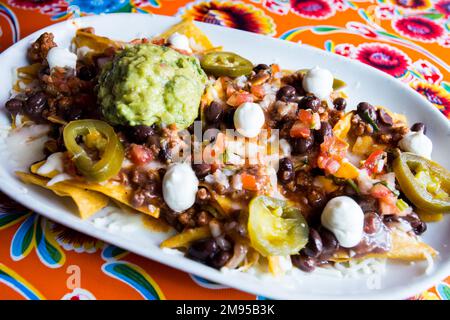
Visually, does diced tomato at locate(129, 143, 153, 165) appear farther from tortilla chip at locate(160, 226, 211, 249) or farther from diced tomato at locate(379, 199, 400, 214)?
diced tomato at locate(379, 199, 400, 214)

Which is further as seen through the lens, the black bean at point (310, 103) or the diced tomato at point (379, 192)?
the black bean at point (310, 103)

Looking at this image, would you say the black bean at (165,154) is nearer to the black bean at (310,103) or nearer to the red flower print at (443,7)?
the black bean at (310,103)

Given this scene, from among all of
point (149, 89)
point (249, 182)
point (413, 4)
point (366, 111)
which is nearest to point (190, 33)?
point (149, 89)

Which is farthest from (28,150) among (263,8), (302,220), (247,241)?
(263,8)

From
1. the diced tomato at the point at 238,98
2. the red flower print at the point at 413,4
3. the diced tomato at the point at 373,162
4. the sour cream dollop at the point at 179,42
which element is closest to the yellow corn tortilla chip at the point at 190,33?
the sour cream dollop at the point at 179,42

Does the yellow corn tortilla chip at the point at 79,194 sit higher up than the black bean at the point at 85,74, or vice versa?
the black bean at the point at 85,74

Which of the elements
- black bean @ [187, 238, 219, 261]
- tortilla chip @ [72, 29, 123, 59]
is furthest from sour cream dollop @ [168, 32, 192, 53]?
black bean @ [187, 238, 219, 261]

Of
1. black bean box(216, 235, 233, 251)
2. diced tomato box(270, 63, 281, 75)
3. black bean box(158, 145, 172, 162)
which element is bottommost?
black bean box(216, 235, 233, 251)
